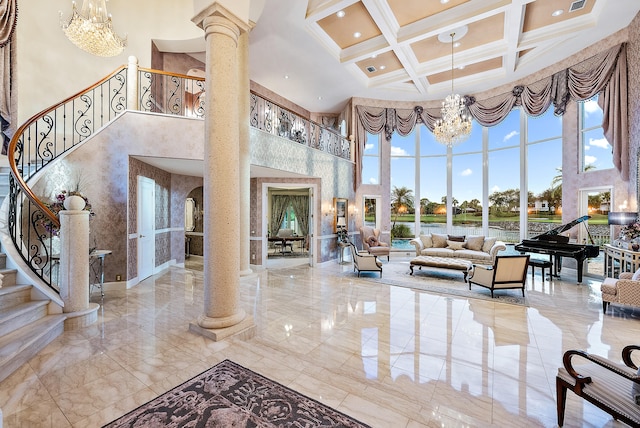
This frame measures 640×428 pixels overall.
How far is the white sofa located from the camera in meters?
7.89

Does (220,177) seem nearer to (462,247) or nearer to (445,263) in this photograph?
(445,263)

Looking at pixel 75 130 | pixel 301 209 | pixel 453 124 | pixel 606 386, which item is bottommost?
pixel 606 386

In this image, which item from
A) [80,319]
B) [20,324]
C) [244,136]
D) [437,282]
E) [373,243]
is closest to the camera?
[20,324]

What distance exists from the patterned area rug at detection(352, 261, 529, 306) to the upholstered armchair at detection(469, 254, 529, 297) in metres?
0.23

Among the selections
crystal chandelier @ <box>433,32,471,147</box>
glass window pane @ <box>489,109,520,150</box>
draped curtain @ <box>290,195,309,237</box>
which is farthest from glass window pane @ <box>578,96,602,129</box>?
draped curtain @ <box>290,195,309,237</box>

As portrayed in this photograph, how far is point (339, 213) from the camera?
9.64 metres

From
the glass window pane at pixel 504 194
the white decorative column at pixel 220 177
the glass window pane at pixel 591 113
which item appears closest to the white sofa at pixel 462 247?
the glass window pane at pixel 504 194

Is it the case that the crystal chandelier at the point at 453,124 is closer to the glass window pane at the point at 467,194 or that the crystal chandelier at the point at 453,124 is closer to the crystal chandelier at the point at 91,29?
the glass window pane at the point at 467,194

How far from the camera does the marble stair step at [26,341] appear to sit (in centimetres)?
250

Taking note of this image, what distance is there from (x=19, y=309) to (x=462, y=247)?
9603 millimetres

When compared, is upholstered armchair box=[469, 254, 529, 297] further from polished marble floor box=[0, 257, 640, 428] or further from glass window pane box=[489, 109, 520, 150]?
glass window pane box=[489, 109, 520, 150]

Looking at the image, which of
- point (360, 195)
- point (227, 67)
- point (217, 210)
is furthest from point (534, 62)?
point (217, 210)

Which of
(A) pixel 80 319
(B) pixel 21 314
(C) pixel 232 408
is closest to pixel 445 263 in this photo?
(C) pixel 232 408

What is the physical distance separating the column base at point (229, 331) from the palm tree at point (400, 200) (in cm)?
869
